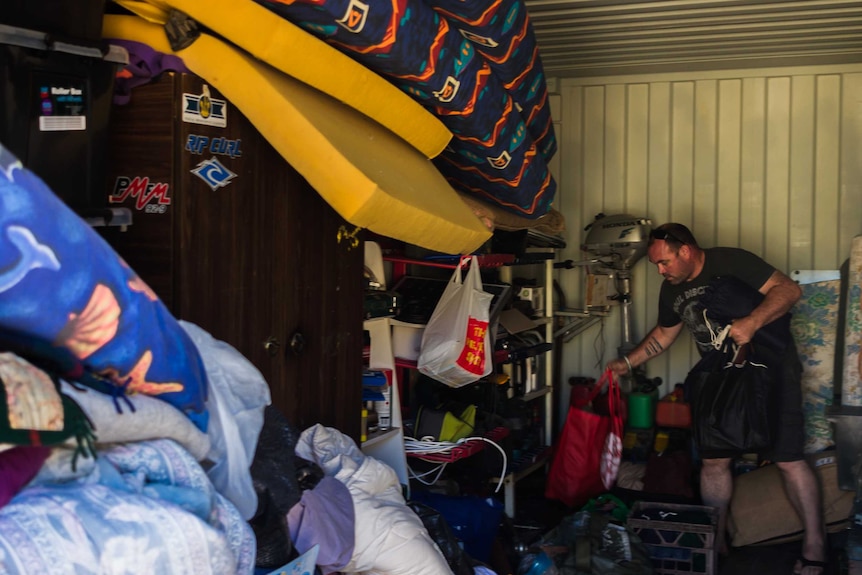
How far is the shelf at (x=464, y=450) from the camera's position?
14.1 ft

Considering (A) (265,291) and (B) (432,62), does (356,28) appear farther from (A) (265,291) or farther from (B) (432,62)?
(A) (265,291)

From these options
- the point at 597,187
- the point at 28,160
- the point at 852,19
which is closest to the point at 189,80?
the point at 28,160

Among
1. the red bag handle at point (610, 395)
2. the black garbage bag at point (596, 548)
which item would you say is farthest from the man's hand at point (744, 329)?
the black garbage bag at point (596, 548)

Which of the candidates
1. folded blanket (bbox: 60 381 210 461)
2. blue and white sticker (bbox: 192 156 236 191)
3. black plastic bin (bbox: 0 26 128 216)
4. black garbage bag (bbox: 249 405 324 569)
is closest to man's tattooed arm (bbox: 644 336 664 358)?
black garbage bag (bbox: 249 405 324 569)

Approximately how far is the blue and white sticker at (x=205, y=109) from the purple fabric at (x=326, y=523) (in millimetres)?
999

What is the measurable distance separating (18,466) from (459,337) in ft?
10.2

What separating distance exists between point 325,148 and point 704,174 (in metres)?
4.21

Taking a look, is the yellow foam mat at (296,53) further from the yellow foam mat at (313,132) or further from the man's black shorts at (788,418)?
the man's black shorts at (788,418)

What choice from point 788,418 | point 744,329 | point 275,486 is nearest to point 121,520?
point 275,486

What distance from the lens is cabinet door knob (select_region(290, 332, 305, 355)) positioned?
2773mm

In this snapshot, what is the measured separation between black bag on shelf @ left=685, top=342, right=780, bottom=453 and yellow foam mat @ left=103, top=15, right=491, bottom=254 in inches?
104

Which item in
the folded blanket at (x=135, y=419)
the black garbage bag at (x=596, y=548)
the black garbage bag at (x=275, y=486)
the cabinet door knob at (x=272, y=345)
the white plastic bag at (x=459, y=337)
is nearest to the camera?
the folded blanket at (x=135, y=419)

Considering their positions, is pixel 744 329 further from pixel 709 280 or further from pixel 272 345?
pixel 272 345

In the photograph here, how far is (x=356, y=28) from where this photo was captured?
89.0 inches
